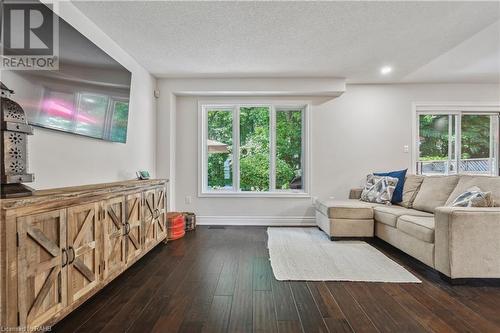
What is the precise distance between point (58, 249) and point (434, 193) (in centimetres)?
400

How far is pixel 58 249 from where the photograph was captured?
5.40ft

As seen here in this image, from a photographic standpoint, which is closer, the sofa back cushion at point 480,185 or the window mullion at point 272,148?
the sofa back cushion at point 480,185

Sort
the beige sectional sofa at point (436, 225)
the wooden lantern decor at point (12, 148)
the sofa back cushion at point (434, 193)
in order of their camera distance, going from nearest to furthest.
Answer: the wooden lantern decor at point (12, 148) < the beige sectional sofa at point (436, 225) < the sofa back cushion at point (434, 193)

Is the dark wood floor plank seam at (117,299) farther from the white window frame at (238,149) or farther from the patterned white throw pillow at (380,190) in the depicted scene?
the patterned white throw pillow at (380,190)

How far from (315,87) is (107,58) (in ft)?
9.85

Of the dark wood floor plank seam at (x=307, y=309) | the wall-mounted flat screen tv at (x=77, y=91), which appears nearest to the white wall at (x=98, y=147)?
the wall-mounted flat screen tv at (x=77, y=91)

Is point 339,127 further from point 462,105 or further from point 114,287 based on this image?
point 114,287

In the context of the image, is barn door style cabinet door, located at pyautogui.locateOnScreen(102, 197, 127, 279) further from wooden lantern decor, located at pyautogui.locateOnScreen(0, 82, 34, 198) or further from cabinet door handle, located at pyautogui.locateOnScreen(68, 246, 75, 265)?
wooden lantern decor, located at pyautogui.locateOnScreen(0, 82, 34, 198)

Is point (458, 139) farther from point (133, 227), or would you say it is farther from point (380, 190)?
point (133, 227)

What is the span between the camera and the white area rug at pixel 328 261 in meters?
2.55

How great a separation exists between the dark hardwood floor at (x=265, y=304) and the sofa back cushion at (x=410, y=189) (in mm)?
1266

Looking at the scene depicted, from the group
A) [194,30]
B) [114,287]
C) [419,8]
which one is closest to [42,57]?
[194,30]

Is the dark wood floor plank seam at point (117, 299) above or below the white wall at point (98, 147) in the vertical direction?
below

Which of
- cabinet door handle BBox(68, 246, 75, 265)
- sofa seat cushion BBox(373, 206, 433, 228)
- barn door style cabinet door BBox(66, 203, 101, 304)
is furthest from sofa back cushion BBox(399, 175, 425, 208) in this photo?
cabinet door handle BBox(68, 246, 75, 265)
